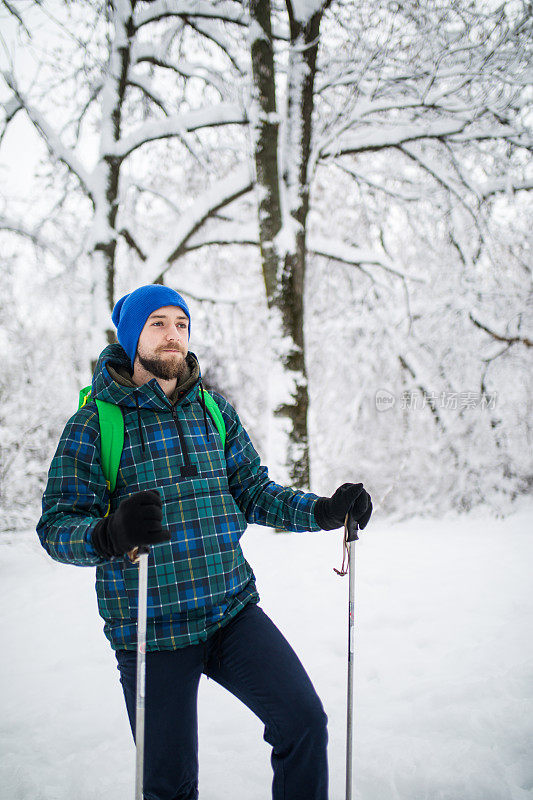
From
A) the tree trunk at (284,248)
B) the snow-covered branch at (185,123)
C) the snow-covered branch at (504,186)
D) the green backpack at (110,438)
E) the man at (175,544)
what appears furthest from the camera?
the snow-covered branch at (504,186)

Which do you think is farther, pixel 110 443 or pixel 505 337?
pixel 505 337

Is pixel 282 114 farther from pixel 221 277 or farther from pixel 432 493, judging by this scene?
pixel 432 493

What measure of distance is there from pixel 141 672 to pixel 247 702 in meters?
0.36

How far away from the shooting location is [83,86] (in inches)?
242

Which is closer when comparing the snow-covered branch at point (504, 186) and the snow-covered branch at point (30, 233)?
the snow-covered branch at point (504, 186)

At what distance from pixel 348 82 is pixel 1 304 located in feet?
17.2

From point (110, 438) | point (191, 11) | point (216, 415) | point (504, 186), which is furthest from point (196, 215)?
point (110, 438)

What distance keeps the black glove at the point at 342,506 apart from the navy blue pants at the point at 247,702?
1.54 feet

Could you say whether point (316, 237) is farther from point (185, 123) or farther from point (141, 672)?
point (141, 672)

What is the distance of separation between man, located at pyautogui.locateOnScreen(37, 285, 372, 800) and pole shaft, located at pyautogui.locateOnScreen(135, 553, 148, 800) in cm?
4

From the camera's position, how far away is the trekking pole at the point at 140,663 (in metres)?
1.42

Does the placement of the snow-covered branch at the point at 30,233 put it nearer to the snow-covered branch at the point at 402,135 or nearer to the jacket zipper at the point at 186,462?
the snow-covered branch at the point at 402,135

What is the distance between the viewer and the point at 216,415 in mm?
1916

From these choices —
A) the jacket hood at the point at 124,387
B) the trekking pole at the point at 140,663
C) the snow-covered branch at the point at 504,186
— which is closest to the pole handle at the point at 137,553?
the trekking pole at the point at 140,663
